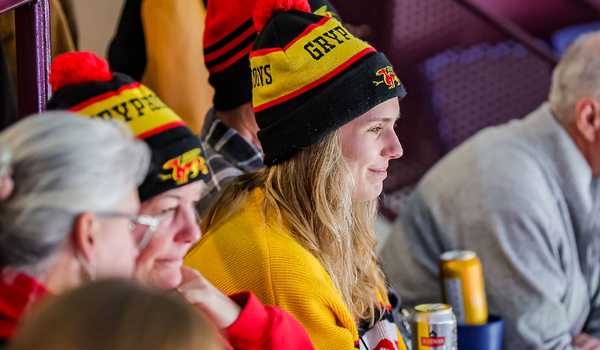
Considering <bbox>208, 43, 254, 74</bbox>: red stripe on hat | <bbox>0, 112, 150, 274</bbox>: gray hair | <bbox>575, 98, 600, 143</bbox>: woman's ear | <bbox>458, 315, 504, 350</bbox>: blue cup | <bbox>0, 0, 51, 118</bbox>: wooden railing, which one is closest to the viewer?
<bbox>0, 112, 150, 274</bbox>: gray hair

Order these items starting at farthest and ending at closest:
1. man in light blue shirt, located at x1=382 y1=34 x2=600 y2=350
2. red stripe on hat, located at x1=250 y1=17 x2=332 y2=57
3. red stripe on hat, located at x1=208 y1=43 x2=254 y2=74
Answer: man in light blue shirt, located at x1=382 y1=34 x2=600 y2=350 < red stripe on hat, located at x1=208 y1=43 x2=254 y2=74 < red stripe on hat, located at x1=250 y1=17 x2=332 y2=57

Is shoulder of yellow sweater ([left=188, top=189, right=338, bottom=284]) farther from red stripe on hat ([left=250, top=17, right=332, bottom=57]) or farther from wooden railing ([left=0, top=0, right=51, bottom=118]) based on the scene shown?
wooden railing ([left=0, top=0, right=51, bottom=118])

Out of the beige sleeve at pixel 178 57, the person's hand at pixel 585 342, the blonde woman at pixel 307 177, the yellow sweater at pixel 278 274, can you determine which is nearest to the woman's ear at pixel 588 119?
the person's hand at pixel 585 342

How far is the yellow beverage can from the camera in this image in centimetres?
A: 243

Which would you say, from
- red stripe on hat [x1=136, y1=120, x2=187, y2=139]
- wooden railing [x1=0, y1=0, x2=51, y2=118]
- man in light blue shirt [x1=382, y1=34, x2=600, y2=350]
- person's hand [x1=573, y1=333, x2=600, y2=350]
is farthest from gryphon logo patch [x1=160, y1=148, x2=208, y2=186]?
person's hand [x1=573, y1=333, x2=600, y2=350]

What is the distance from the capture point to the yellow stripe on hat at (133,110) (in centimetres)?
143

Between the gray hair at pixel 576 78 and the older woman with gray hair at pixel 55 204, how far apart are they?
182cm

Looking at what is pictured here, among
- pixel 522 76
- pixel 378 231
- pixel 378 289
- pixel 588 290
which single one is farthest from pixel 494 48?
pixel 378 289

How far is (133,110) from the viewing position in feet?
4.75

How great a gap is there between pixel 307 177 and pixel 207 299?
0.42 m

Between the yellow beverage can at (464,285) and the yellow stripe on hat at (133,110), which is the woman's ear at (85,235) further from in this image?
the yellow beverage can at (464,285)

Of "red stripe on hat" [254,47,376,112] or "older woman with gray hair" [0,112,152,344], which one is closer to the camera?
"older woman with gray hair" [0,112,152,344]

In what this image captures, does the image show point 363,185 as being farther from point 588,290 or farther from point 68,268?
point 588,290

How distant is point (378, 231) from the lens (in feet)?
11.1
